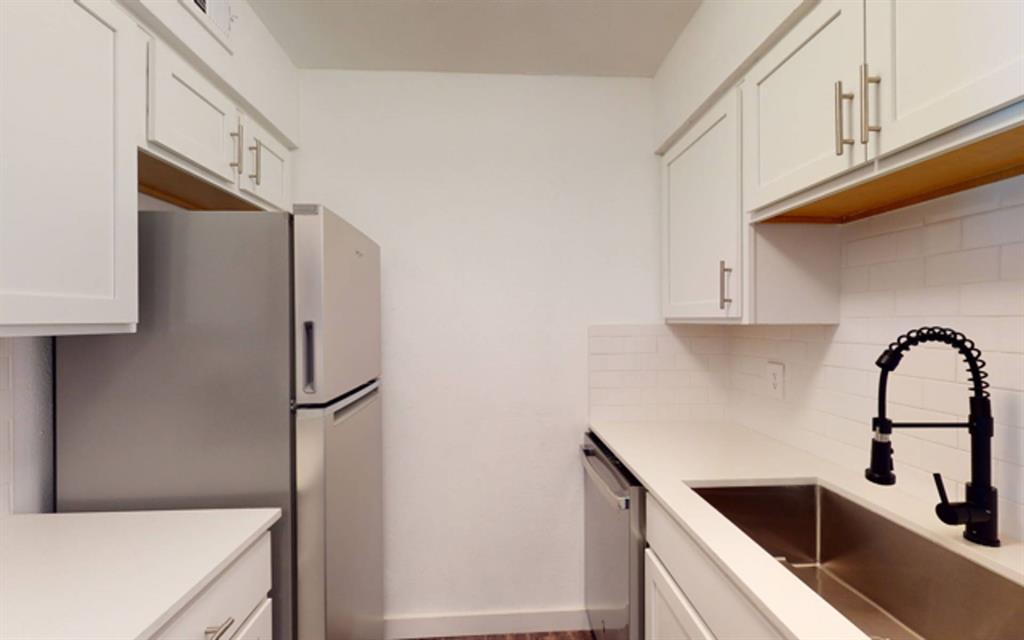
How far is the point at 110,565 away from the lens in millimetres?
980

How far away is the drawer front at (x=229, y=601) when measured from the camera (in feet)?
2.98

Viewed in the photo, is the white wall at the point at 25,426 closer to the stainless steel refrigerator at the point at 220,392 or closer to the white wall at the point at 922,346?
the stainless steel refrigerator at the point at 220,392

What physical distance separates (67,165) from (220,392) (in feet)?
1.93

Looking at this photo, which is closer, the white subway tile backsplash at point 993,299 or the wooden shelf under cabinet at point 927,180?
the wooden shelf under cabinet at point 927,180

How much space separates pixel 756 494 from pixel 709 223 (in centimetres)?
89

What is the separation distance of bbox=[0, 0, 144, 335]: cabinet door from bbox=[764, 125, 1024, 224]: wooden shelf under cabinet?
5.19ft

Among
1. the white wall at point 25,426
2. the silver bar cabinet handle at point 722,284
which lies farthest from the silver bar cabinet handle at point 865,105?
the white wall at point 25,426

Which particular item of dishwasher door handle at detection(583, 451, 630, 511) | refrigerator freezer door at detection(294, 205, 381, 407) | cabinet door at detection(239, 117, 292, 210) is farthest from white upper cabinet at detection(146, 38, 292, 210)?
dishwasher door handle at detection(583, 451, 630, 511)

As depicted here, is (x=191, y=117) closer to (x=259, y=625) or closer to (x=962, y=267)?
(x=259, y=625)

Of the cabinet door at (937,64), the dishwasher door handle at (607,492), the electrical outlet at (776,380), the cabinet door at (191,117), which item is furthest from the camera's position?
the electrical outlet at (776,380)

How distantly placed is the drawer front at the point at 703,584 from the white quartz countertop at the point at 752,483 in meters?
0.04

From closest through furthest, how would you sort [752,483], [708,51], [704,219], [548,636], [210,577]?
1. [210,577]
2. [752,483]
3. [708,51]
4. [704,219]
5. [548,636]

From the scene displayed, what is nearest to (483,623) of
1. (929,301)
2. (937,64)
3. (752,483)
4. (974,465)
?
(752,483)

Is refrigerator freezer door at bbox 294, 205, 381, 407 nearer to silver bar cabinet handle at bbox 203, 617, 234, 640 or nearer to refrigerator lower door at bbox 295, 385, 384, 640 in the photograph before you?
refrigerator lower door at bbox 295, 385, 384, 640
